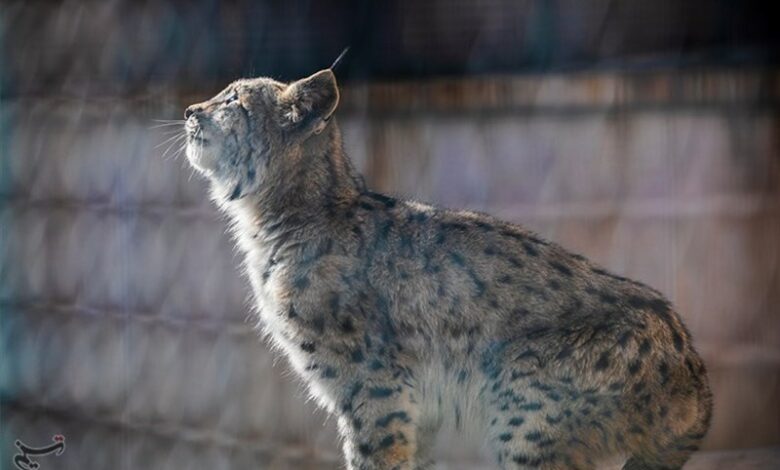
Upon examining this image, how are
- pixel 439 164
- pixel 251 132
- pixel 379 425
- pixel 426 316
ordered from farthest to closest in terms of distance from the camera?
pixel 439 164 → pixel 251 132 → pixel 426 316 → pixel 379 425

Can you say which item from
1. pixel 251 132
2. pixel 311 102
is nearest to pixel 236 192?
pixel 251 132

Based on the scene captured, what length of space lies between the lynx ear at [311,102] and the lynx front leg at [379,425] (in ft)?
2.44

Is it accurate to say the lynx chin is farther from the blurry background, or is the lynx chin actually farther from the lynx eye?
the blurry background

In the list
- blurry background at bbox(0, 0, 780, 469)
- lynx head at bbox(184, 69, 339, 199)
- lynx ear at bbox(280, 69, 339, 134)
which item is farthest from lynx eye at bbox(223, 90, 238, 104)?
blurry background at bbox(0, 0, 780, 469)

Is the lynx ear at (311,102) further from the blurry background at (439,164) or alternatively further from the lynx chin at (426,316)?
the blurry background at (439,164)

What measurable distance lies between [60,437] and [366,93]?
1898 mm

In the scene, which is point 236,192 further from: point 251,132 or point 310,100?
point 310,100

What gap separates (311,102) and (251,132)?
0.68ft

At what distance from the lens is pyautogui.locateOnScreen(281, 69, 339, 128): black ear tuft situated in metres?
4.24

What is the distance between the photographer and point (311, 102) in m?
4.29

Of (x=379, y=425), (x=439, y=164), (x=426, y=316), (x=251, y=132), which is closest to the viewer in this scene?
(x=379, y=425)

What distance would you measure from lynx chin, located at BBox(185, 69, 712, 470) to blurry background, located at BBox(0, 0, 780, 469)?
668mm

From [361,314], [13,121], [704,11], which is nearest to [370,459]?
[361,314]

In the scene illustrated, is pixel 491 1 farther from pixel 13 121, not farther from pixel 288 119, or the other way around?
pixel 13 121
